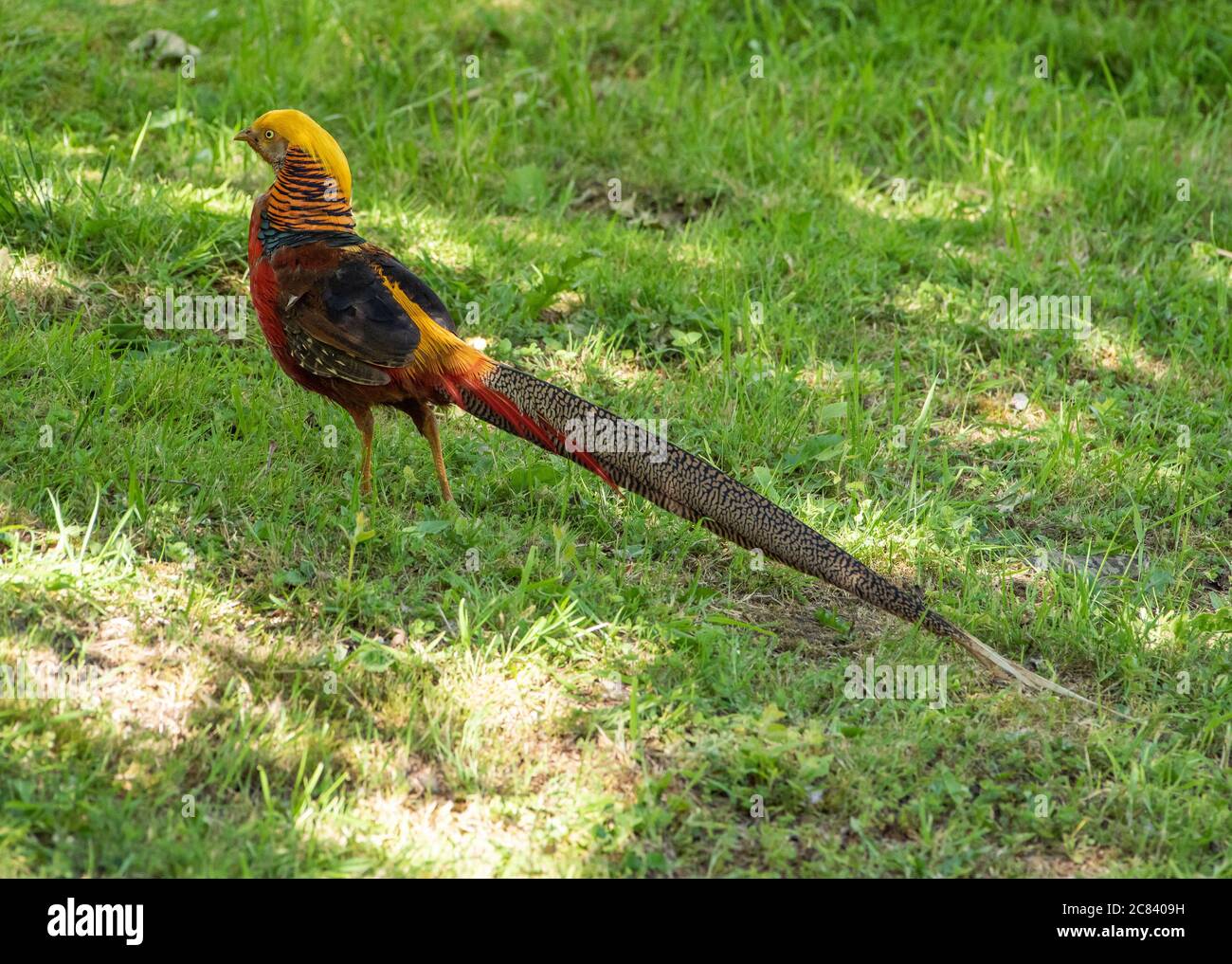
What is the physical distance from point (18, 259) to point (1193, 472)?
4321mm

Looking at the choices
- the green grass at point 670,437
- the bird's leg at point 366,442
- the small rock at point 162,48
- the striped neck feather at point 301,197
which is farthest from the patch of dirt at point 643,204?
the bird's leg at point 366,442

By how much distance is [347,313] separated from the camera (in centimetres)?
397

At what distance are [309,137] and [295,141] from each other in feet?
0.15

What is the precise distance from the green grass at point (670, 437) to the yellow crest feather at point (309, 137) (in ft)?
2.75

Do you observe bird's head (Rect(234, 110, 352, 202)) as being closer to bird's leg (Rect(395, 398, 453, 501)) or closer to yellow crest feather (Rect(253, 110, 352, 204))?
yellow crest feather (Rect(253, 110, 352, 204))

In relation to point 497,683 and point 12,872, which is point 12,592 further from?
point 497,683

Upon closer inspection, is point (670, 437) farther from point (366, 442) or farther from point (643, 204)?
point (643, 204)

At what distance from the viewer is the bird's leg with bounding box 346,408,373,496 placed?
4.18m

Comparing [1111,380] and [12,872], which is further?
[1111,380]

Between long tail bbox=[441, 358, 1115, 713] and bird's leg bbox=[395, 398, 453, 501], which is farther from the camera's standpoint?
bird's leg bbox=[395, 398, 453, 501]

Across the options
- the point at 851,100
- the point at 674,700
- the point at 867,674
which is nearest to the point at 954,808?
the point at 867,674

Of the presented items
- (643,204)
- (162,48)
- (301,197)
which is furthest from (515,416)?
(162,48)

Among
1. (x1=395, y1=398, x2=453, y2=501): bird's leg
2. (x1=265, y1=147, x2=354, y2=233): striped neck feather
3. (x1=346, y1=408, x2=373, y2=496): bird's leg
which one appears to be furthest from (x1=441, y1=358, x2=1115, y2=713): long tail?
(x1=265, y1=147, x2=354, y2=233): striped neck feather

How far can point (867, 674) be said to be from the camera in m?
3.72
